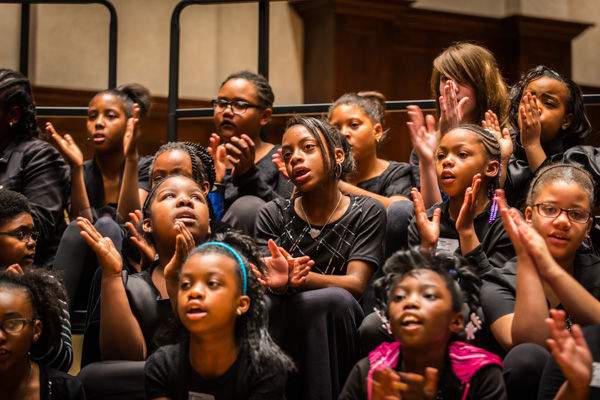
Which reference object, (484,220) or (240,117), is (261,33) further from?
(484,220)

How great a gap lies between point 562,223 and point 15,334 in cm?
144

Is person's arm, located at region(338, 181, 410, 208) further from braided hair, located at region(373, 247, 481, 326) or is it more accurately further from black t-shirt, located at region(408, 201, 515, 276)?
braided hair, located at region(373, 247, 481, 326)

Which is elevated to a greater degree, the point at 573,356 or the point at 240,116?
the point at 240,116

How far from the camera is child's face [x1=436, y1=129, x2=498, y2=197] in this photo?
249 cm

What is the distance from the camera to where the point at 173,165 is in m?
2.86

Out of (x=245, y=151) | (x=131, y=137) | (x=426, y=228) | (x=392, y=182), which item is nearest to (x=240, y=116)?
(x=245, y=151)

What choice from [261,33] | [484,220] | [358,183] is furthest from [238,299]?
[261,33]

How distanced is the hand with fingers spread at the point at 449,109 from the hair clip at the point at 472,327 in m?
0.99

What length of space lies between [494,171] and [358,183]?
2.33 ft

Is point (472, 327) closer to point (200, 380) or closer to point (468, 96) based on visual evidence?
point (200, 380)

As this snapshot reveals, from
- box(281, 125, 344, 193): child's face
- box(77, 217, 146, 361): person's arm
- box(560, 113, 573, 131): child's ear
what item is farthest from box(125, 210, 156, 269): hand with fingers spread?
box(560, 113, 573, 131): child's ear

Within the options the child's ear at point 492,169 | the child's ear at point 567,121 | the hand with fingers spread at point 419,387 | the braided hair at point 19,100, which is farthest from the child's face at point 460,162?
the braided hair at point 19,100

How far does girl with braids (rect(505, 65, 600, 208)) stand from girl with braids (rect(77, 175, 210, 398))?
40.6 inches

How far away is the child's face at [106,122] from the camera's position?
3287 mm
